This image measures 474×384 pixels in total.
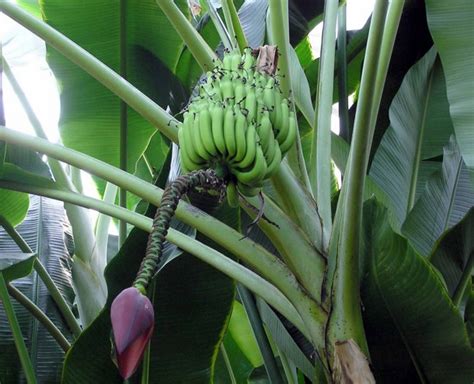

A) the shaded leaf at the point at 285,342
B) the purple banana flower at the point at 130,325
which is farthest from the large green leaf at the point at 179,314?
the purple banana flower at the point at 130,325

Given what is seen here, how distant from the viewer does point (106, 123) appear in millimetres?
1462

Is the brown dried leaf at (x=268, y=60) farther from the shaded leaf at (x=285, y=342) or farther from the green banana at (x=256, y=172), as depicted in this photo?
the shaded leaf at (x=285, y=342)

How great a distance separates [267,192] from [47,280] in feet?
1.63

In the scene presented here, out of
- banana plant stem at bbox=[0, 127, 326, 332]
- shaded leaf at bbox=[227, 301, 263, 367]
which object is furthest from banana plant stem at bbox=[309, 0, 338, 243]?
shaded leaf at bbox=[227, 301, 263, 367]

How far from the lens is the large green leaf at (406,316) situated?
95cm

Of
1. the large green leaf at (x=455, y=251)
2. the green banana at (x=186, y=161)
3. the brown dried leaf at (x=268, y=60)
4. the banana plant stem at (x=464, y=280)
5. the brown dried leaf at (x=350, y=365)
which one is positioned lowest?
the brown dried leaf at (x=350, y=365)

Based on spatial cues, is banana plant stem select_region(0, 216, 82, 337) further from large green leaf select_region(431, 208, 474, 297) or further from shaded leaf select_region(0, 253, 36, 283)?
large green leaf select_region(431, 208, 474, 297)

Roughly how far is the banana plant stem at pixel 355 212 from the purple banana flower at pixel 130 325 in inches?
16.2

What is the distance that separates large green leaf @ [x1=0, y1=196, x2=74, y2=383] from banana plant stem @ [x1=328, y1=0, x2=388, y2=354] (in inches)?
30.9

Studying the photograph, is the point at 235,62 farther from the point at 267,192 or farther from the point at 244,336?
the point at 244,336

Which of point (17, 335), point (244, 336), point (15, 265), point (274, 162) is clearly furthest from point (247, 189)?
point (244, 336)

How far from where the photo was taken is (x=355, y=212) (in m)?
0.90

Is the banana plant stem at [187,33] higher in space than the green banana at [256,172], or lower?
higher

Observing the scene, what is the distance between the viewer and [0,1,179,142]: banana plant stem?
38.7 inches
